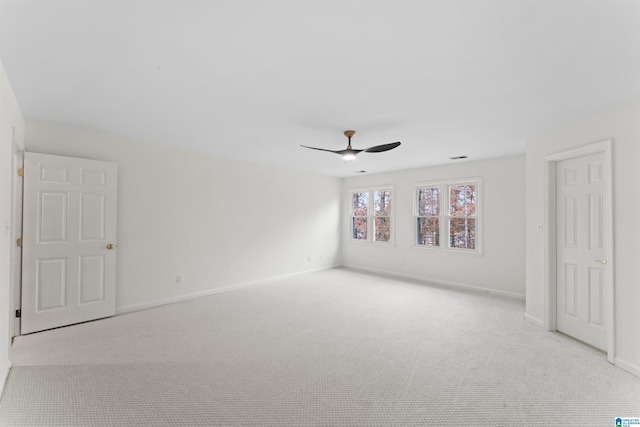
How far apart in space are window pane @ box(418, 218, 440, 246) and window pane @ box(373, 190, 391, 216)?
2.90 ft

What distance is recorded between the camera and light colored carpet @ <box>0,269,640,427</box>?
2.06m

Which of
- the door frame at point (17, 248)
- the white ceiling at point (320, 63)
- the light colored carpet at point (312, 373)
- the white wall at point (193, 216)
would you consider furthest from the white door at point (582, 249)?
the door frame at point (17, 248)

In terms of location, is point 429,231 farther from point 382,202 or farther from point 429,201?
point 382,202

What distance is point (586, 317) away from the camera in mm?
3229

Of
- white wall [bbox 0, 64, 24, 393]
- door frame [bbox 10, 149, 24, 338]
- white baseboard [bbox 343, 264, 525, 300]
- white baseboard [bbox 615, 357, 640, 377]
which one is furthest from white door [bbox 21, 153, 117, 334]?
white baseboard [bbox 615, 357, 640, 377]

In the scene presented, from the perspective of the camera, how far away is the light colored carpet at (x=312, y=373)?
6.75 ft

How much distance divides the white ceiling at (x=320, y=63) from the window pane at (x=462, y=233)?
97.9 inches

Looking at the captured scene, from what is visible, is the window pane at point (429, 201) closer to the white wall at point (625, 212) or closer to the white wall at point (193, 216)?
the white wall at point (193, 216)

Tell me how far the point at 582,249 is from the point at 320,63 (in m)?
3.49

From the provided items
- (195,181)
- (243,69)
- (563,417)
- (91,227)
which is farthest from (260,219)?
(563,417)

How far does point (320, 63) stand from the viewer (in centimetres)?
210

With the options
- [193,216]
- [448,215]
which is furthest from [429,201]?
[193,216]

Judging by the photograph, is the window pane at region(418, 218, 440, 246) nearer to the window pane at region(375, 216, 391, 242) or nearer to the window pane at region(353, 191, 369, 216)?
the window pane at region(375, 216, 391, 242)

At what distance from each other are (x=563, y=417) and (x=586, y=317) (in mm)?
1735
